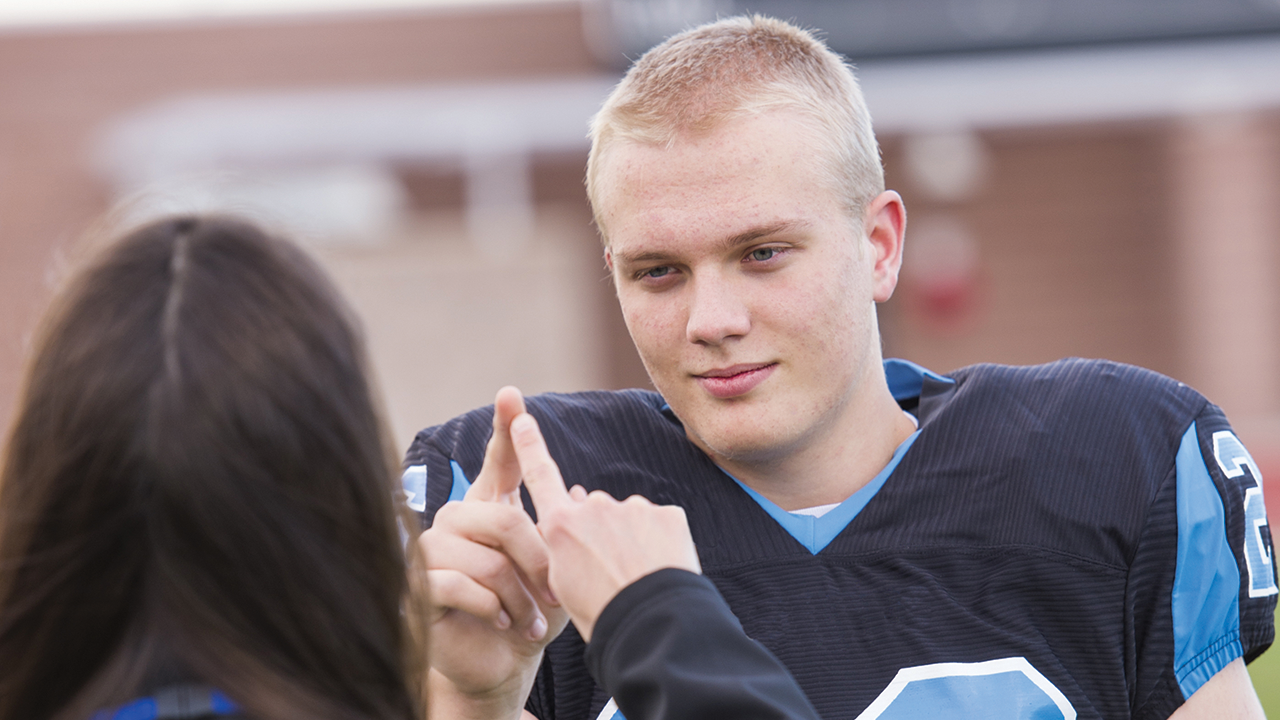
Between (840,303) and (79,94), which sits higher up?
(79,94)

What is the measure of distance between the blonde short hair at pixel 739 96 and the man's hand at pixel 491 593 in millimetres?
496

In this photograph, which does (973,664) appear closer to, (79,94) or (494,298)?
(494,298)

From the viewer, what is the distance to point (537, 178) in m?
10.0

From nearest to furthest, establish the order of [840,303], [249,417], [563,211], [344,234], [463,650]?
1. [249,417]
2. [463,650]
3. [840,303]
4. [344,234]
5. [563,211]

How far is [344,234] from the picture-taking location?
9.41 metres

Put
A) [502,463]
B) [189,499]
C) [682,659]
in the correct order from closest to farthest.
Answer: [189,499] → [682,659] → [502,463]

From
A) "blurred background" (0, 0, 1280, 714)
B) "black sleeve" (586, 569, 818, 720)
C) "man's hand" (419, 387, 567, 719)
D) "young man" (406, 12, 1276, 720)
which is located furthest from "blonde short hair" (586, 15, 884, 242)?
"blurred background" (0, 0, 1280, 714)

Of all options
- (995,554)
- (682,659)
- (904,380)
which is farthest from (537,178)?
(682,659)

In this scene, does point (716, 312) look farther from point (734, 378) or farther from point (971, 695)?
point (971, 695)

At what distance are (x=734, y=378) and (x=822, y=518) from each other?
244 mm

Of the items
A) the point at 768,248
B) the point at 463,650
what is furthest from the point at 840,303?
the point at 463,650

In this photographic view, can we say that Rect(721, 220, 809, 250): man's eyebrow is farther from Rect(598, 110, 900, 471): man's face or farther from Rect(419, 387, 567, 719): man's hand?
Rect(419, 387, 567, 719): man's hand

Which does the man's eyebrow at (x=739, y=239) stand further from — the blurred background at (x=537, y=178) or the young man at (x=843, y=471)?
the blurred background at (x=537, y=178)

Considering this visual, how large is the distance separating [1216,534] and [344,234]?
8389 mm
